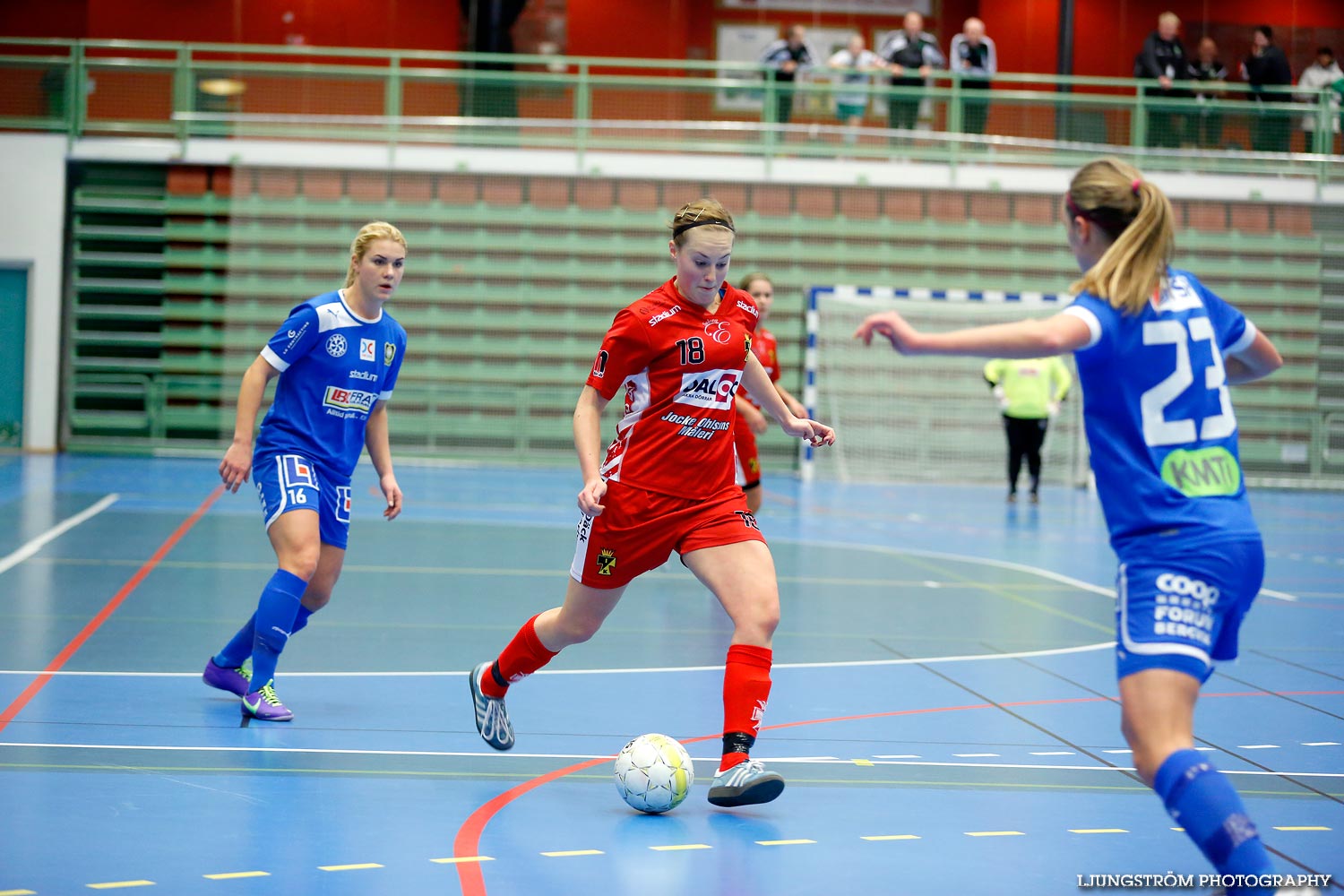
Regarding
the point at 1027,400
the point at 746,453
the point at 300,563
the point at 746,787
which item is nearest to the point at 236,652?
the point at 300,563

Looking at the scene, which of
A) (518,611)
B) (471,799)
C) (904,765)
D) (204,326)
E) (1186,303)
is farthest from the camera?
(204,326)

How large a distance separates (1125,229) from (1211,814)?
4.27ft

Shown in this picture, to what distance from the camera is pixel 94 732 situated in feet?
16.3

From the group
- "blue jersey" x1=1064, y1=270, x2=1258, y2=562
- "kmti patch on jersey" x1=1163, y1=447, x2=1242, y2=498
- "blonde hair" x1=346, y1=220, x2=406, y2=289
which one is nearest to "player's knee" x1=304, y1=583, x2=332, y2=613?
"blonde hair" x1=346, y1=220, x2=406, y2=289

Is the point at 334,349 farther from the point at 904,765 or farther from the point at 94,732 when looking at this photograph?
the point at 904,765

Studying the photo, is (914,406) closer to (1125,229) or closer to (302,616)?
(302,616)

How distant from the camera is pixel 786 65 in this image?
743 inches

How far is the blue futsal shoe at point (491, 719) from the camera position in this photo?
478 centimetres

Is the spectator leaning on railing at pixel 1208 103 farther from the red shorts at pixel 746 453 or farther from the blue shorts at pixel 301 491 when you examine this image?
the blue shorts at pixel 301 491

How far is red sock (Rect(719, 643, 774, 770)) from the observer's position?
4.21 metres

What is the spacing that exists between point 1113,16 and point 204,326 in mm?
14777

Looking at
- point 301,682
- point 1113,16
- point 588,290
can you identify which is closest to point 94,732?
point 301,682

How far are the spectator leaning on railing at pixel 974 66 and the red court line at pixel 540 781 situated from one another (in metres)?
13.9

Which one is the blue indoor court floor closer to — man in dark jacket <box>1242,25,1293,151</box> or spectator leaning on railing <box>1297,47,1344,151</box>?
man in dark jacket <box>1242,25,1293,151</box>
